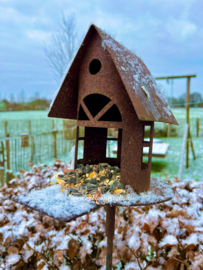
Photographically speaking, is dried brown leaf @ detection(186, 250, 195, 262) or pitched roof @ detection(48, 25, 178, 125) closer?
pitched roof @ detection(48, 25, 178, 125)

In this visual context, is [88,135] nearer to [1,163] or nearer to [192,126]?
[1,163]

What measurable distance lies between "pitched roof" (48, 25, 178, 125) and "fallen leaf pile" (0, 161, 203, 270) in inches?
32.5

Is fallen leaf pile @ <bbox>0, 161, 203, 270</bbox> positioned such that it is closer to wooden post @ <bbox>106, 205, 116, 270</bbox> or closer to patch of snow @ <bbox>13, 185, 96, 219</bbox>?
wooden post @ <bbox>106, 205, 116, 270</bbox>

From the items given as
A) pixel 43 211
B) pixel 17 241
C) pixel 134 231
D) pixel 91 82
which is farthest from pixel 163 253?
pixel 91 82

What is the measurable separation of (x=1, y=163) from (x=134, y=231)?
1984 mm

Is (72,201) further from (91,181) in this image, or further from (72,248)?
(72,248)

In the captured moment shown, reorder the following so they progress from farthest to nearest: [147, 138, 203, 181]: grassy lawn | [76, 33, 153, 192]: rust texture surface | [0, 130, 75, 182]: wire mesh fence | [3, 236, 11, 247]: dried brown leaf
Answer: [0, 130, 75, 182]: wire mesh fence, [147, 138, 203, 181]: grassy lawn, [3, 236, 11, 247]: dried brown leaf, [76, 33, 153, 192]: rust texture surface

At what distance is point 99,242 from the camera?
5.08ft

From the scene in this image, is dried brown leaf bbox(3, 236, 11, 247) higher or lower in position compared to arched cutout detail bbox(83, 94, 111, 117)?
lower

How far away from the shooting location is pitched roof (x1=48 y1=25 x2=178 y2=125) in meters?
0.98

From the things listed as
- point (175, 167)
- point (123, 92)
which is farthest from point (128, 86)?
point (175, 167)

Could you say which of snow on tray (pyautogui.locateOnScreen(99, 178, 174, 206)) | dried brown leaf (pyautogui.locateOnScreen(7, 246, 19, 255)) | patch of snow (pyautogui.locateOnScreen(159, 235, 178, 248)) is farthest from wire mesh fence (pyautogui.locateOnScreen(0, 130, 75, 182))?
snow on tray (pyautogui.locateOnScreen(99, 178, 174, 206))

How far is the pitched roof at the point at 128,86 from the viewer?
980 mm

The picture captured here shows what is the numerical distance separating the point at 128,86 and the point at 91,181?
1.83 ft
